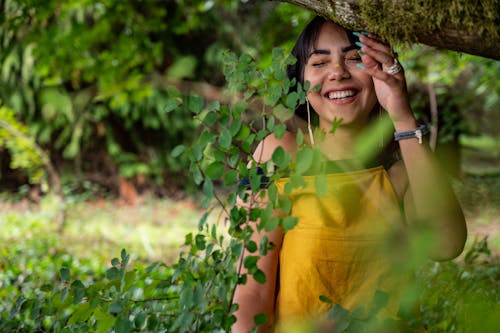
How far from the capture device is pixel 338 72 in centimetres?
165

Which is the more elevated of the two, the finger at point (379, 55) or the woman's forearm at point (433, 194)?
the finger at point (379, 55)

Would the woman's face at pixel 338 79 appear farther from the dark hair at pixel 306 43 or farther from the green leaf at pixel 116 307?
the green leaf at pixel 116 307

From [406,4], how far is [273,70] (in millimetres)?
354

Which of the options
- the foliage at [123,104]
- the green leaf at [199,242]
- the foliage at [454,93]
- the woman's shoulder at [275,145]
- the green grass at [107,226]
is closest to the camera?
the green leaf at [199,242]

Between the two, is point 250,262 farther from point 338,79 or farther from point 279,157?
point 338,79


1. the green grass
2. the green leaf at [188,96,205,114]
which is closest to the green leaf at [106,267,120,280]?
the green leaf at [188,96,205,114]

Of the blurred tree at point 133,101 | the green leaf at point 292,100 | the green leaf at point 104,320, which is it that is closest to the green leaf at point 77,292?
the green leaf at point 104,320

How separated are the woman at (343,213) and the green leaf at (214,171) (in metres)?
0.37

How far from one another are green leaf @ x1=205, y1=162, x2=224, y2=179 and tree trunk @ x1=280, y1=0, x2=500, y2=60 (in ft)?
1.68

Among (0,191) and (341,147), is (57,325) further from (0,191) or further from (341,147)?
(0,191)

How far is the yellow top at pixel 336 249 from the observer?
5.26 feet

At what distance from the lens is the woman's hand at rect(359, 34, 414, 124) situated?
144 cm

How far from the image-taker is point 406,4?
125cm

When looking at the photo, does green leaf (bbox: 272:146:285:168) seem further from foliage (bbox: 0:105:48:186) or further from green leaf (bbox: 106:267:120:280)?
foliage (bbox: 0:105:48:186)
